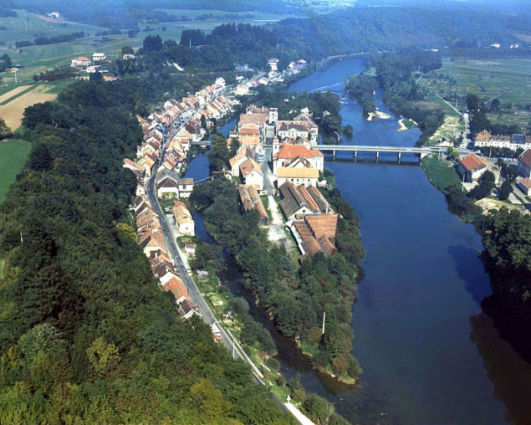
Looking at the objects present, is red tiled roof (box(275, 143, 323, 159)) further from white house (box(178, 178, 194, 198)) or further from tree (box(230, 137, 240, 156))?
white house (box(178, 178, 194, 198))

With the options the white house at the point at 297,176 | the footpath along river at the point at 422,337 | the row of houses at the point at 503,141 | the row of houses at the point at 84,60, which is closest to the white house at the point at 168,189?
the white house at the point at 297,176

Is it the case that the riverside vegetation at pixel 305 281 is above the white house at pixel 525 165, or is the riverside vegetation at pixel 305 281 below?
above

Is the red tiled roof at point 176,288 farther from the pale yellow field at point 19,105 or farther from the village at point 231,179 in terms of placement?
the pale yellow field at point 19,105

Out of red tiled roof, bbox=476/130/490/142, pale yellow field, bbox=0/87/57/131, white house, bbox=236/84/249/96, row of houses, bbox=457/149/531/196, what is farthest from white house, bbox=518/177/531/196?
white house, bbox=236/84/249/96

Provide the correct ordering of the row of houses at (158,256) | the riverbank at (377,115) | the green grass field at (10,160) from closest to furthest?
the row of houses at (158,256), the green grass field at (10,160), the riverbank at (377,115)

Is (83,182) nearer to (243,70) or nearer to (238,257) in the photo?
(238,257)

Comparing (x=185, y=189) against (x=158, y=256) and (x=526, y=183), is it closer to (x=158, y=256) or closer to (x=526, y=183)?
(x=158, y=256)

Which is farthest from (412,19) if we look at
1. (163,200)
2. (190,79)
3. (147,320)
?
(147,320)
